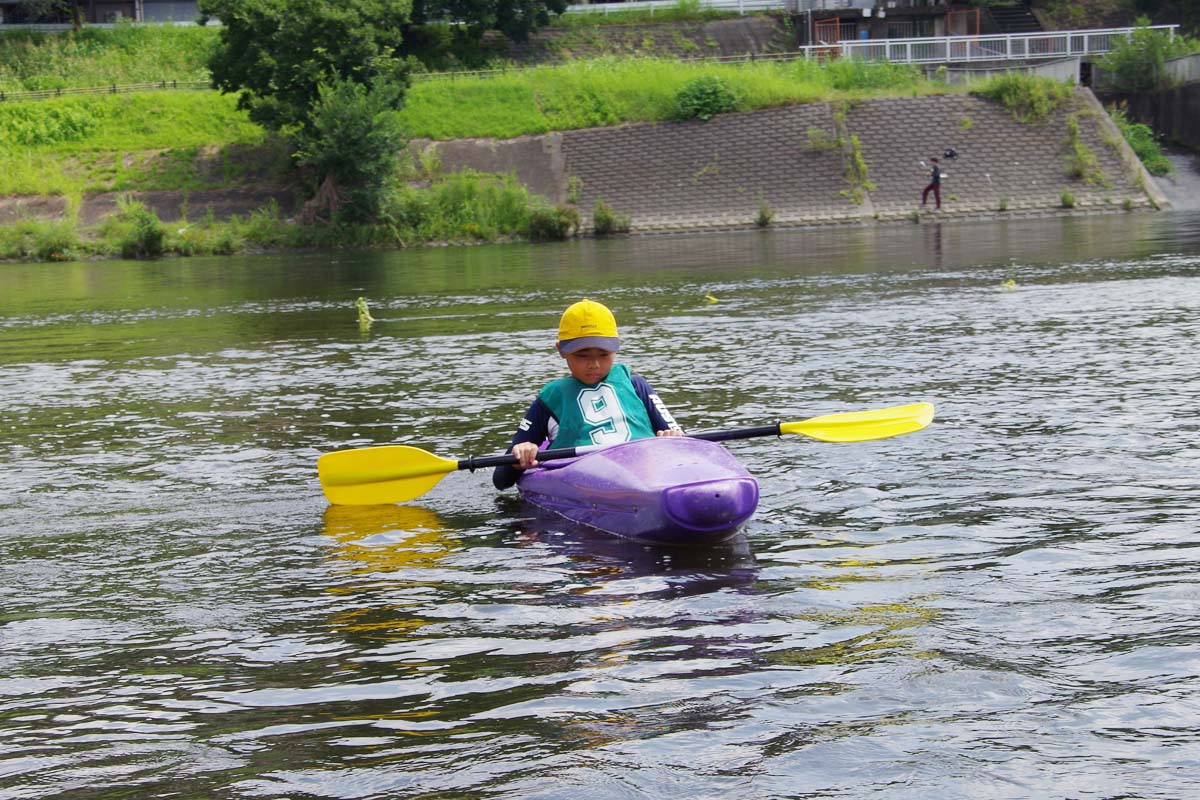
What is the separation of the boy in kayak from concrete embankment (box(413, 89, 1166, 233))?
38.2 metres

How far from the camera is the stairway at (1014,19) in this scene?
71.2m

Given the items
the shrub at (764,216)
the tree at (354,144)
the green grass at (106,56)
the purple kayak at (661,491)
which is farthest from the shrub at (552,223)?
the purple kayak at (661,491)

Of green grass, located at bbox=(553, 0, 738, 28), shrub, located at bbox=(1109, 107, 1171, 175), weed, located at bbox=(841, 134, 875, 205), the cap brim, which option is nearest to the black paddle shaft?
the cap brim

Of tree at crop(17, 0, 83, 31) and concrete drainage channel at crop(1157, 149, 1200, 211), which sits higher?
tree at crop(17, 0, 83, 31)

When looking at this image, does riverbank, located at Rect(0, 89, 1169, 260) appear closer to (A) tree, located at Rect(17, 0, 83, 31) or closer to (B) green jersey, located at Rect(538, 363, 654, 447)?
(A) tree, located at Rect(17, 0, 83, 31)

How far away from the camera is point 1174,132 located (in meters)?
55.1

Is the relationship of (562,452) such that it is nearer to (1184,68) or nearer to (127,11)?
(1184,68)

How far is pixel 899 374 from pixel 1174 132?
4616 cm

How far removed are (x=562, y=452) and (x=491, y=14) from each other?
5931 centimetres

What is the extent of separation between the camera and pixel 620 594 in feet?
23.7

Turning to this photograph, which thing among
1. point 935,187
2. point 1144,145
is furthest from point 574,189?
point 1144,145

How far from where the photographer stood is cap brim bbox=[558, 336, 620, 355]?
8992 mm

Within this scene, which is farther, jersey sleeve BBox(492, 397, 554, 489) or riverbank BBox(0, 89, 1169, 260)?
riverbank BBox(0, 89, 1169, 260)

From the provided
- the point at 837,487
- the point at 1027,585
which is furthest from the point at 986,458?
the point at 1027,585
